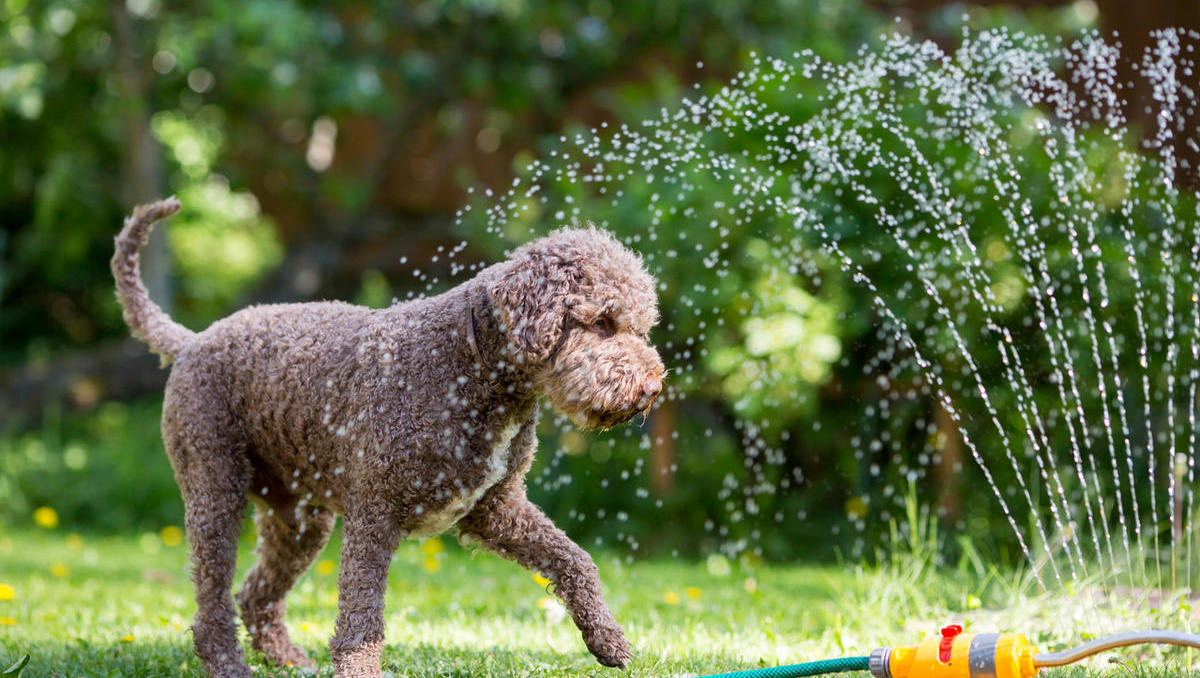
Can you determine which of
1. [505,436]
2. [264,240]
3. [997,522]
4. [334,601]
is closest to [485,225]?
[334,601]

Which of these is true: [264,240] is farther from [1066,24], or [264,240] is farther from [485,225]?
[1066,24]

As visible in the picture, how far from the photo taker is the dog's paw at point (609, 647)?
2986mm

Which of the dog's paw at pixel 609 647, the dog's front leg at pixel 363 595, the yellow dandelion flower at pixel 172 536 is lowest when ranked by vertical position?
the dog's paw at pixel 609 647

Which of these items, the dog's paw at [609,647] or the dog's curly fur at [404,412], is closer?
the dog's curly fur at [404,412]

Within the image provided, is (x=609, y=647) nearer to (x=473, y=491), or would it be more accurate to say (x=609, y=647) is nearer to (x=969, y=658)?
(x=473, y=491)

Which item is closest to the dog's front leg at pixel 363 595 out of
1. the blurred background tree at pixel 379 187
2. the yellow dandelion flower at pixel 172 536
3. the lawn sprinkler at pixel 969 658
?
the lawn sprinkler at pixel 969 658

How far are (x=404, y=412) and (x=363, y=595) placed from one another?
1.46 feet

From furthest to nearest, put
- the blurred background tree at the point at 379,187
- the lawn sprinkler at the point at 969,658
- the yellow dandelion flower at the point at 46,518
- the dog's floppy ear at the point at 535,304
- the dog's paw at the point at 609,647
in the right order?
the yellow dandelion flower at the point at 46,518, the blurred background tree at the point at 379,187, the dog's paw at the point at 609,647, the dog's floppy ear at the point at 535,304, the lawn sprinkler at the point at 969,658

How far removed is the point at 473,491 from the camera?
289 cm

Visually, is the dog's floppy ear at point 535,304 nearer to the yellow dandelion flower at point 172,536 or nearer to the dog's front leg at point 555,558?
the dog's front leg at point 555,558

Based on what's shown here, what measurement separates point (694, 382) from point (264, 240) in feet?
25.7

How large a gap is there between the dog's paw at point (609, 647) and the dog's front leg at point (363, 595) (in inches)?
20.8

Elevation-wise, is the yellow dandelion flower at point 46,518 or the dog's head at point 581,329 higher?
the yellow dandelion flower at point 46,518

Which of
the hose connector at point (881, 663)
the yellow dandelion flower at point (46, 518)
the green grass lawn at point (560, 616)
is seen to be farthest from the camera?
the yellow dandelion flower at point (46, 518)
